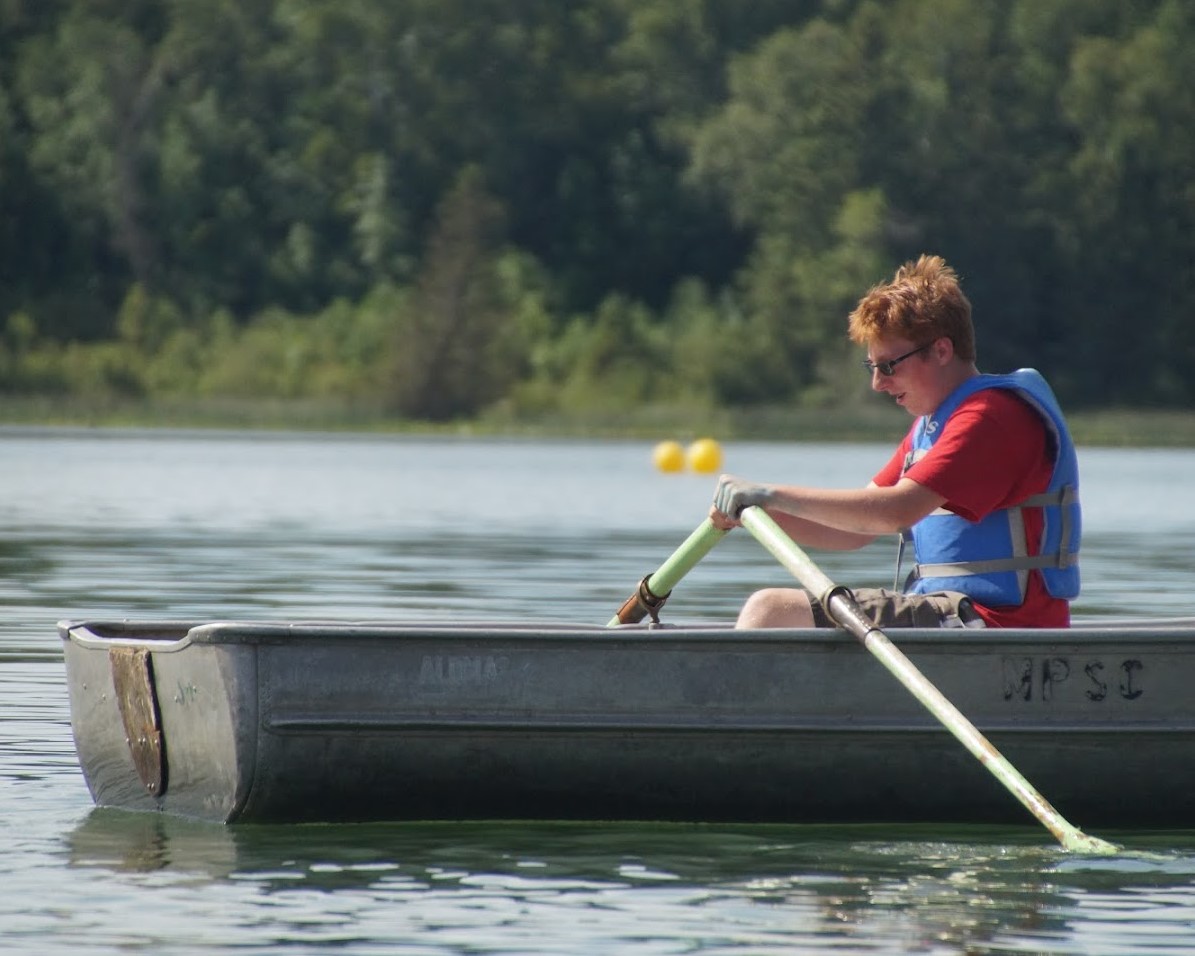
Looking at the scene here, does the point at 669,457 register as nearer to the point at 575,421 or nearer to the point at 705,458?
the point at 705,458

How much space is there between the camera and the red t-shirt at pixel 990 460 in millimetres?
6891

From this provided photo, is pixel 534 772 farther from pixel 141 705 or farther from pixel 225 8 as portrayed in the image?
pixel 225 8

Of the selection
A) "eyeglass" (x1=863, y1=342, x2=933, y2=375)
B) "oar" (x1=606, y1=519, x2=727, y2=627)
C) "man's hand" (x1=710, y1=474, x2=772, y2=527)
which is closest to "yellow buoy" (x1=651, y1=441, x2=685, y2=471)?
"oar" (x1=606, y1=519, x2=727, y2=627)

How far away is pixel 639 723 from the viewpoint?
7.00 m

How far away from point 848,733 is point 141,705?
1.75 meters

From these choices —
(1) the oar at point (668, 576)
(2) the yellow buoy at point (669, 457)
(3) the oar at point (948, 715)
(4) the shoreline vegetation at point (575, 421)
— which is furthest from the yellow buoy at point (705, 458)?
(3) the oar at point (948, 715)

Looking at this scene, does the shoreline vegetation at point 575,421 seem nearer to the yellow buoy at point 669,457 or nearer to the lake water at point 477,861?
the yellow buoy at point 669,457

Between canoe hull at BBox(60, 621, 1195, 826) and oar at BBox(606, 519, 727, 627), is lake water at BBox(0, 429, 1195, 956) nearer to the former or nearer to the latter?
canoe hull at BBox(60, 621, 1195, 826)

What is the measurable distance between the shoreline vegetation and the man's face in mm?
53632

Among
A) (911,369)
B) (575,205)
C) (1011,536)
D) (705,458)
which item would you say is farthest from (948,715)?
(575,205)

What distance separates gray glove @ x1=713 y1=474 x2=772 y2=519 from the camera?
705 cm

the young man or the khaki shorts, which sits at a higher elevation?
the young man

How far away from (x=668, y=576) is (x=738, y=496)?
0.65m

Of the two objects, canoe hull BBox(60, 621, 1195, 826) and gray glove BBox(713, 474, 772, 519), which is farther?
gray glove BBox(713, 474, 772, 519)
